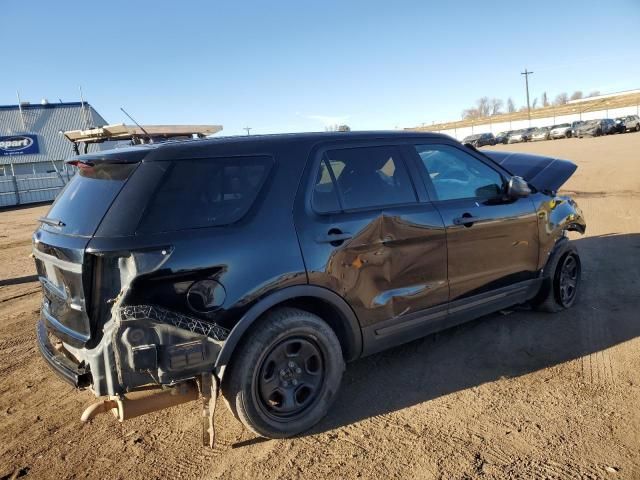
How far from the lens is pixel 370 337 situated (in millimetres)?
3590

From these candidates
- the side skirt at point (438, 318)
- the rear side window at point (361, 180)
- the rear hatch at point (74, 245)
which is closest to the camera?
the rear hatch at point (74, 245)

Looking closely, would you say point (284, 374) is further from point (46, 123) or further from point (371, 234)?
point (46, 123)

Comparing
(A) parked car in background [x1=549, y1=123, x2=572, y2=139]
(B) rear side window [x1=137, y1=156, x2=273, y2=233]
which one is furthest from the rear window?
(A) parked car in background [x1=549, y1=123, x2=572, y2=139]

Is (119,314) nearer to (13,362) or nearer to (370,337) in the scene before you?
(370,337)

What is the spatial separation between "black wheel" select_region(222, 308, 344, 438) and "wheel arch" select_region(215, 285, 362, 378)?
9 cm

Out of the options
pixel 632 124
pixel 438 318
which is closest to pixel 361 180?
pixel 438 318

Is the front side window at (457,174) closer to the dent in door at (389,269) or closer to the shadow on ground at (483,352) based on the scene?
the dent in door at (389,269)

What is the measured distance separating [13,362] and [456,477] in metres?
3.94

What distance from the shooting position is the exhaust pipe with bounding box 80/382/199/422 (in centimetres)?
289

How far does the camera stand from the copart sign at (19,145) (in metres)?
37.8

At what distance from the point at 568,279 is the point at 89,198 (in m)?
4.40

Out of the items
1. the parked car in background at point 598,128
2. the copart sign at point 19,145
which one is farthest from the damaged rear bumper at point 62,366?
the parked car in background at point 598,128

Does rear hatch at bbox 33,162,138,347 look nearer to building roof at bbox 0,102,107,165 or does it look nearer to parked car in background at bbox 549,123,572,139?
building roof at bbox 0,102,107,165

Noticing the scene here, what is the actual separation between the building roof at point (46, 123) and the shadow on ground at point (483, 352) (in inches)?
1538
